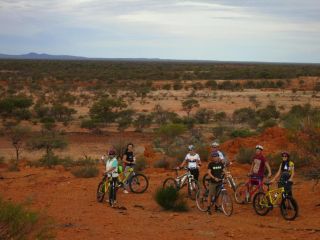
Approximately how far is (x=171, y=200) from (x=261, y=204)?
238cm

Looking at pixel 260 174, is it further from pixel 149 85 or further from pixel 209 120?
pixel 149 85

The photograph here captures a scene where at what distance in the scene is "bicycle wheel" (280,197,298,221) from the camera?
11133 mm

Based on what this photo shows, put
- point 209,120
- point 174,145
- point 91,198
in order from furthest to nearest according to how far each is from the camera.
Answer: point 209,120
point 174,145
point 91,198

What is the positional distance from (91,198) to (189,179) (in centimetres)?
313

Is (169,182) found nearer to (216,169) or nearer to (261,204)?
(216,169)

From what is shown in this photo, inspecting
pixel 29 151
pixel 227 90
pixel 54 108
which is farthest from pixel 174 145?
pixel 227 90

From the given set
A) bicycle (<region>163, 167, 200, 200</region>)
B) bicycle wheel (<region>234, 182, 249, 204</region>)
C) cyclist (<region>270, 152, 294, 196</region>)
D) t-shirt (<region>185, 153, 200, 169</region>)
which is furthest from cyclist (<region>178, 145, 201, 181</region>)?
cyclist (<region>270, 152, 294, 196</region>)

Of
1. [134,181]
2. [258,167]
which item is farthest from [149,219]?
[134,181]

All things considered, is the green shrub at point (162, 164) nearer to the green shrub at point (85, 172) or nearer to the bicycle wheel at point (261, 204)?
the green shrub at point (85, 172)

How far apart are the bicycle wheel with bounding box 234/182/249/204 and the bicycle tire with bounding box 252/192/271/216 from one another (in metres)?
1.06

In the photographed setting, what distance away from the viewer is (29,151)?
980 inches

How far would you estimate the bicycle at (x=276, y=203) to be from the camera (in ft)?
36.3

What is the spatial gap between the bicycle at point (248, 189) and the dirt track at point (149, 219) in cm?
26

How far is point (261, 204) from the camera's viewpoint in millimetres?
11625
